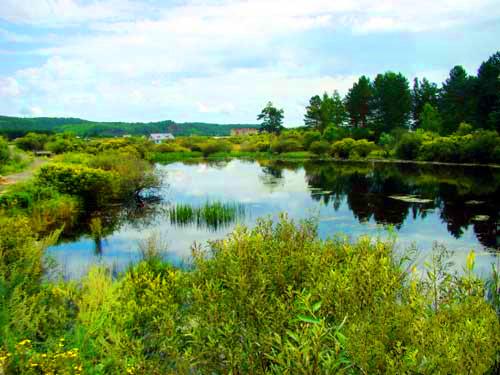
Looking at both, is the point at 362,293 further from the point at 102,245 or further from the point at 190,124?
the point at 190,124

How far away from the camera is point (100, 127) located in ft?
466

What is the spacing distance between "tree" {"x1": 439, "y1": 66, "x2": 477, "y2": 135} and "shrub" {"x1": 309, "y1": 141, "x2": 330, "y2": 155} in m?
17.3

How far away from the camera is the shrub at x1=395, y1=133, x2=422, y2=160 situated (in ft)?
180

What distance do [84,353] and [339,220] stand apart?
55.2 feet

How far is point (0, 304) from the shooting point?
251 inches

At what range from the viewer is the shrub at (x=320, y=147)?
68.8 meters

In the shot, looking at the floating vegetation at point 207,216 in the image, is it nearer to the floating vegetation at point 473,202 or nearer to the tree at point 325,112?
the floating vegetation at point 473,202

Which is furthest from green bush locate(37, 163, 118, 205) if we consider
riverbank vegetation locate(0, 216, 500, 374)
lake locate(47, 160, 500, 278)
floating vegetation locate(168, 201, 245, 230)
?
riverbank vegetation locate(0, 216, 500, 374)

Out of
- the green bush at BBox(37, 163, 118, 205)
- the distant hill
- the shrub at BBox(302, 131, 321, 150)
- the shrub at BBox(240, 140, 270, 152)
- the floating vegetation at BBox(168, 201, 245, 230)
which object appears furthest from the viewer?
the distant hill

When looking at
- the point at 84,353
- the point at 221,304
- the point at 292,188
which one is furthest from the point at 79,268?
the point at 292,188

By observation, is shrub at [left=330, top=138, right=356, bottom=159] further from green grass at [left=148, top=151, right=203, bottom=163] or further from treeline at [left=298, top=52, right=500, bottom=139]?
green grass at [left=148, top=151, right=203, bottom=163]

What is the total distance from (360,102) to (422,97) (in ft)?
36.3

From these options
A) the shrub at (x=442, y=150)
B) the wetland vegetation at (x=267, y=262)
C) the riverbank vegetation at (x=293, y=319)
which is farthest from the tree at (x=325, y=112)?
the riverbank vegetation at (x=293, y=319)

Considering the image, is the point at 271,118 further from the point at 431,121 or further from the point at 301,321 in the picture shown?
the point at 301,321
